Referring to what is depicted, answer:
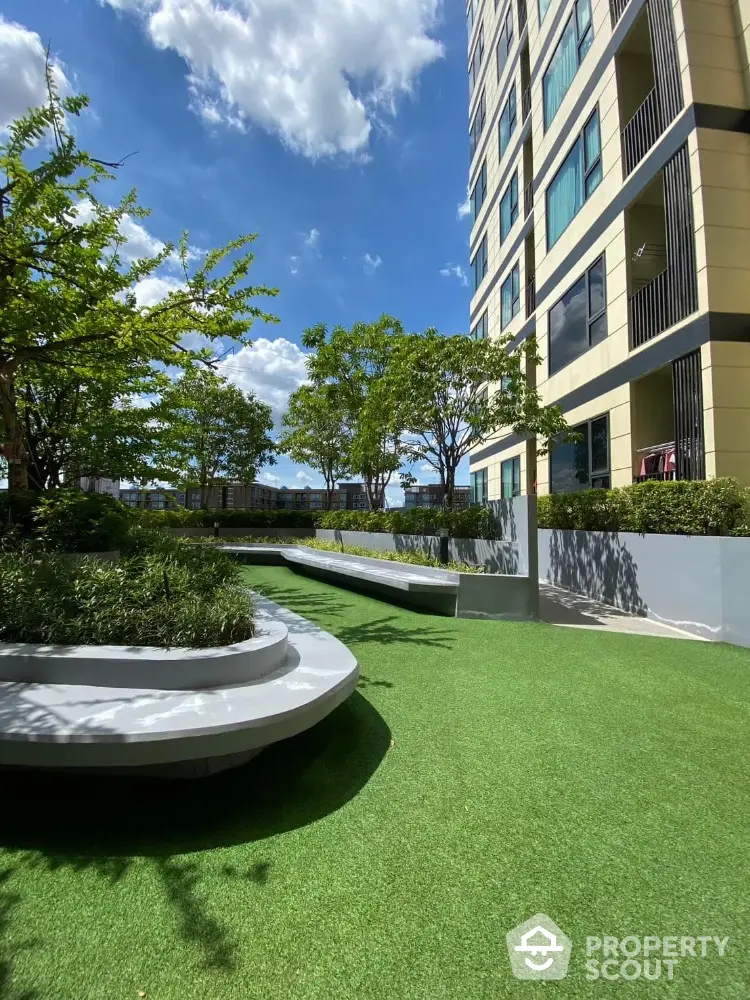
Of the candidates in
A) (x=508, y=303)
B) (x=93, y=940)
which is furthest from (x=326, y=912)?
(x=508, y=303)

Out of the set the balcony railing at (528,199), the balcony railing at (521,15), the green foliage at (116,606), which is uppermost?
the balcony railing at (521,15)

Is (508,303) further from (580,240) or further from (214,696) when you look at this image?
(214,696)

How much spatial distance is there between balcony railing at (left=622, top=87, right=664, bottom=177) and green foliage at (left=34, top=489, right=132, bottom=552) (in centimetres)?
1145

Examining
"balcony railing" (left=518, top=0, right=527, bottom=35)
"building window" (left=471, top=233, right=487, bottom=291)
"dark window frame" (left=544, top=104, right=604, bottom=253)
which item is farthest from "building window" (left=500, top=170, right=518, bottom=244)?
"balcony railing" (left=518, top=0, right=527, bottom=35)

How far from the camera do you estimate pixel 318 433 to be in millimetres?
18391

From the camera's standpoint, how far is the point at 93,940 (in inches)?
71.5

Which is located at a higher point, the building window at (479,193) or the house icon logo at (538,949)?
the building window at (479,193)

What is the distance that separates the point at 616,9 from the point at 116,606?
1484cm

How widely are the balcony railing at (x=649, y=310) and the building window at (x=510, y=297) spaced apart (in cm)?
734

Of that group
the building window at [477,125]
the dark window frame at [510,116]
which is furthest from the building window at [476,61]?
the dark window frame at [510,116]

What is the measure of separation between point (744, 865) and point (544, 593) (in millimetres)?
7855

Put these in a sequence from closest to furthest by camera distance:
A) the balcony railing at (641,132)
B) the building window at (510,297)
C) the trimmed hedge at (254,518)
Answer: the balcony railing at (641,132) < the building window at (510,297) < the trimmed hedge at (254,518)

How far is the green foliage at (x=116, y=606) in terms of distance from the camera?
366 centimetres

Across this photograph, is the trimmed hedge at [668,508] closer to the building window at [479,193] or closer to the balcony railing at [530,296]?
the balcony railing at [530,296]
